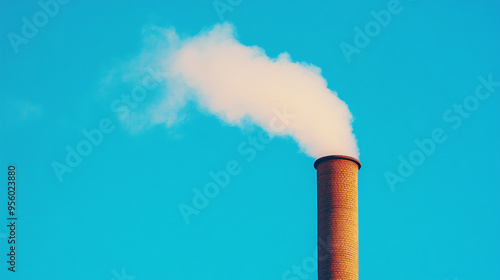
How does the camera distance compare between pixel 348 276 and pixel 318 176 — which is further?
pixel 318 176

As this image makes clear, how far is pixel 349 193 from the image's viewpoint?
21203 millimetres

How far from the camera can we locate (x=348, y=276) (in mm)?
20328

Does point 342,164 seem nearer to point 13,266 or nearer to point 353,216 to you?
point 353,216

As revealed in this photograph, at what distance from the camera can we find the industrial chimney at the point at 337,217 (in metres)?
20.4

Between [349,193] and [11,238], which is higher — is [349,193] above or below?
above

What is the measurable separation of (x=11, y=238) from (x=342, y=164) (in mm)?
9797

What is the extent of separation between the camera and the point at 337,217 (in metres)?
20.8

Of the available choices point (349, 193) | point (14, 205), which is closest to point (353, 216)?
point (349, 193)

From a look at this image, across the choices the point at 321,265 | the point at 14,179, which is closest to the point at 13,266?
the point at 14,179

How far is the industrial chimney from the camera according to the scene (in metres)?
20.4

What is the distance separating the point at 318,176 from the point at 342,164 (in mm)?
849

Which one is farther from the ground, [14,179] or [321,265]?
[14,179]

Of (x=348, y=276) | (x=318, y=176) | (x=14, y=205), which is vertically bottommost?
(x=348, y=276)

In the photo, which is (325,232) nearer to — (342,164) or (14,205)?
(342,164)
